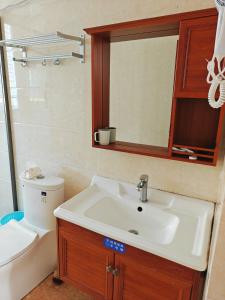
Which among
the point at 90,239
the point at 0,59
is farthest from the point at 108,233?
the point at 0,59

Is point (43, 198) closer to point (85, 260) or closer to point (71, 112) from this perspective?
point (85, 260)

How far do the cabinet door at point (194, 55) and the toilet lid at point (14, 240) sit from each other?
1384 millimetres

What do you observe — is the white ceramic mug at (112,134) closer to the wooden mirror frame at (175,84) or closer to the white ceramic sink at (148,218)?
the wooden mirror frame at (175,84)

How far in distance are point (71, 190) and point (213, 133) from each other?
116cm

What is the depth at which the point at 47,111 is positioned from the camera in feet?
5.57

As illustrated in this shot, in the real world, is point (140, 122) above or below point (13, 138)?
above

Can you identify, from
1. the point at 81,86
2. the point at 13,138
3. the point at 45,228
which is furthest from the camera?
the point at 13,138

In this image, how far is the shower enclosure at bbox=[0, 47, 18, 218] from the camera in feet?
6.14

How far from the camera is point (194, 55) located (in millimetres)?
991

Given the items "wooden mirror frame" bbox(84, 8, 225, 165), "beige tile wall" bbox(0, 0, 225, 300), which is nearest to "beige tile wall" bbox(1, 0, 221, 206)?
"beige tile wall" bbox(0, 0, 225, 300)

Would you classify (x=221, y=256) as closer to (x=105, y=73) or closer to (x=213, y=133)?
(x=213, y=133)

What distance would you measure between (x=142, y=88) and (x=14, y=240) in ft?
4.52

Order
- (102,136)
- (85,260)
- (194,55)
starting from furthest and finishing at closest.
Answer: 1. (102,136)
2. (85,260)
3. (194,55)

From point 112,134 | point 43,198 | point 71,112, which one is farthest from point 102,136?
point 43,198
